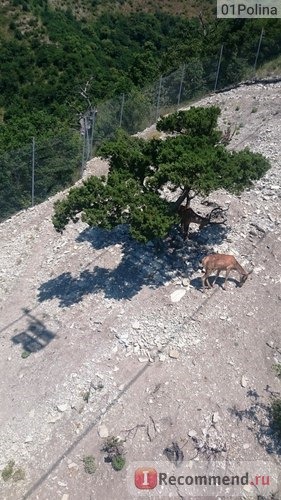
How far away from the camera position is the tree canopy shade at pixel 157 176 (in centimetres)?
1286

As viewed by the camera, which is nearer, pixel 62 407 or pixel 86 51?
pixel 62 407

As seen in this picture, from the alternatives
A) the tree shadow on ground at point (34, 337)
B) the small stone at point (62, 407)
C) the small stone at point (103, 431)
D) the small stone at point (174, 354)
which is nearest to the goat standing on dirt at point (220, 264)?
the small stone at point (174, 354)

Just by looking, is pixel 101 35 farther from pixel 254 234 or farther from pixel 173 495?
pixel 173 495

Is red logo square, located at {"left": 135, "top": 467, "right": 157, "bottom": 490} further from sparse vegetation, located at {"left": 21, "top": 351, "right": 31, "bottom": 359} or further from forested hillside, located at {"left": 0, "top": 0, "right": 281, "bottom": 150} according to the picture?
forested hillside, located at {"left": 0, "top": 0, "right": 281, "bottom": 150}

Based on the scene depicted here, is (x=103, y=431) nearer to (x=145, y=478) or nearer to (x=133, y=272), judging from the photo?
(x=145, y=478)

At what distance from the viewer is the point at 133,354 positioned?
1274cm

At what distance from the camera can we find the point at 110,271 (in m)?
15.4

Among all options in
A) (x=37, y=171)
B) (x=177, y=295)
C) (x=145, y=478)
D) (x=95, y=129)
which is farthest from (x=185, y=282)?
(x=95, y=129)

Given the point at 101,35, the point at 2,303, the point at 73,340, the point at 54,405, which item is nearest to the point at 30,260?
the point at 2,303

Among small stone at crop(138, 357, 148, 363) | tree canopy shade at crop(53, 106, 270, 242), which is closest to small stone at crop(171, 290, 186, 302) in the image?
tree canopy shade at crop(53, 106, 270, 242)

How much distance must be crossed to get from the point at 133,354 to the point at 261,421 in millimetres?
3510

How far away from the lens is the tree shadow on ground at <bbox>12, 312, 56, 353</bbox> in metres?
13.4

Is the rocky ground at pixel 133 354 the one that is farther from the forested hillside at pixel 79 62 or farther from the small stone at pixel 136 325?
the forested hillside at pixel 79 62

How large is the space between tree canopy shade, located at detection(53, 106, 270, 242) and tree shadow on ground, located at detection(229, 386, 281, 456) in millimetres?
4702
